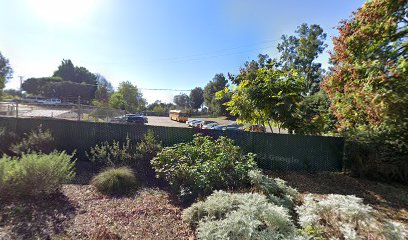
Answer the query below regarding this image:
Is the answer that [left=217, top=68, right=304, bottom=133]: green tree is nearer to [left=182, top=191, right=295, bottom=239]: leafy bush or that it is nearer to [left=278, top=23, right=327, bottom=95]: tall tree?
[left=182, top=191, right=295, bottom=239]: leafy bush

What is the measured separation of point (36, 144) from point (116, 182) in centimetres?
428

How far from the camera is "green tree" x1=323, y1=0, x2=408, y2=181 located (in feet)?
15.5

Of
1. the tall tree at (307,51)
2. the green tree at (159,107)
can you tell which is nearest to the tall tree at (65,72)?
the green tree at (159,107)

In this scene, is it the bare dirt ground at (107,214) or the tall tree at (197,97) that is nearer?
the bare dirt ground at (107,214)

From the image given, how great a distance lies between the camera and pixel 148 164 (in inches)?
242

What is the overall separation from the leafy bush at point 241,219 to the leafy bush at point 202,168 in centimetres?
96

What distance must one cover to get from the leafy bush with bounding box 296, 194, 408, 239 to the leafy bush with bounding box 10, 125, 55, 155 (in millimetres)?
7758

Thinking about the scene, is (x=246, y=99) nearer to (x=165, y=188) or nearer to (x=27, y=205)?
(x=165, y=188)

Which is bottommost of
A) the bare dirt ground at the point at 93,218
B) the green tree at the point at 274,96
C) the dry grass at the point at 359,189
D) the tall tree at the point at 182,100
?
the bare dirt ground at the point at 93,218

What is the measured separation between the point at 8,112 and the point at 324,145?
1442 cm

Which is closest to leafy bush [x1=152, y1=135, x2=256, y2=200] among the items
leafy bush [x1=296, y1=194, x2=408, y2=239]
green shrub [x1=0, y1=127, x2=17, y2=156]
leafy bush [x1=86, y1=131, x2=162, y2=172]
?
leafy bush [x1=86, y1=131, x2=162, y2=172]

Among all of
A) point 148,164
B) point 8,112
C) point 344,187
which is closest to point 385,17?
point 344,187

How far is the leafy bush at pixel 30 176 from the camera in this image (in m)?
3.72

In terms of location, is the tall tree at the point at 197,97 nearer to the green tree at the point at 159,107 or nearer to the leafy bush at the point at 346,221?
the green tree at the point at 159,107
